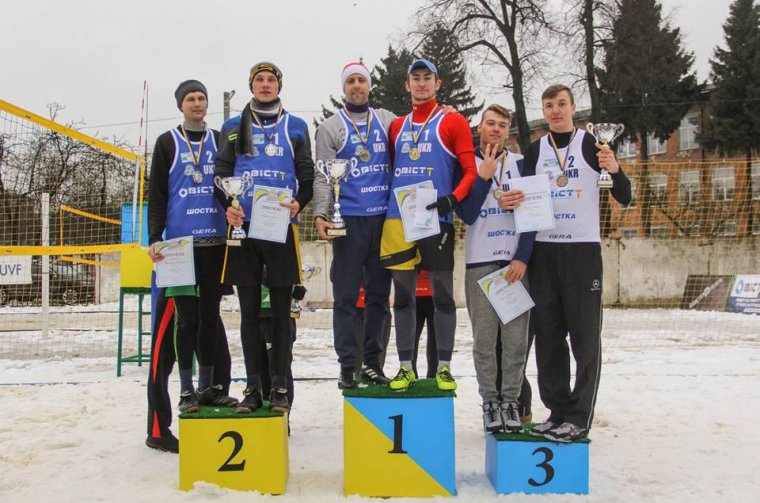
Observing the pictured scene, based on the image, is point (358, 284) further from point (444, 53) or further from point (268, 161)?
point (444, 53)

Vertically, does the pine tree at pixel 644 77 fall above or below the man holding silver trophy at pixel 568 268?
above

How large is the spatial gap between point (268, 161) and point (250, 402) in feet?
4.25

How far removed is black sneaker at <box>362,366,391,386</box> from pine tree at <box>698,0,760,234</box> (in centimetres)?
2609

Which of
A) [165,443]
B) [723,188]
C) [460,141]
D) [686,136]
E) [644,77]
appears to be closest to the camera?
[460,141]

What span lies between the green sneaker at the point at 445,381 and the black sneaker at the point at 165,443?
1748 mm

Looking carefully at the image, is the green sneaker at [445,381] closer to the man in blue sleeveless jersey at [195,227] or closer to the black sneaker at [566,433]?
the black sneaker at [566,433]

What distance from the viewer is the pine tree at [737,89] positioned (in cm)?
2539

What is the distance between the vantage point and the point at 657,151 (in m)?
34.8

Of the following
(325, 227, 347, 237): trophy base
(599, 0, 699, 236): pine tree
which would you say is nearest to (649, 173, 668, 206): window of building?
(599, 0, 699, 236): pine tree

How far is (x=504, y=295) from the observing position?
3518 millimetres

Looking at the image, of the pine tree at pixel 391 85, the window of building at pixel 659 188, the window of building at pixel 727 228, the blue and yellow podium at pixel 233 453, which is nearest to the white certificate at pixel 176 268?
the blue and yellow podium at pixel 233 453

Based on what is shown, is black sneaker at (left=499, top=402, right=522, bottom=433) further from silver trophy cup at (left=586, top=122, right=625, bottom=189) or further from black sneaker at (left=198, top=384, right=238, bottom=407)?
black sneaker at (left=198, top=384, right=238, bottom=407)

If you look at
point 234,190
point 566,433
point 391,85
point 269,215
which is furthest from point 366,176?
point 391,85

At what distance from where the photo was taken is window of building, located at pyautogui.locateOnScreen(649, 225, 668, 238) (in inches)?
625
